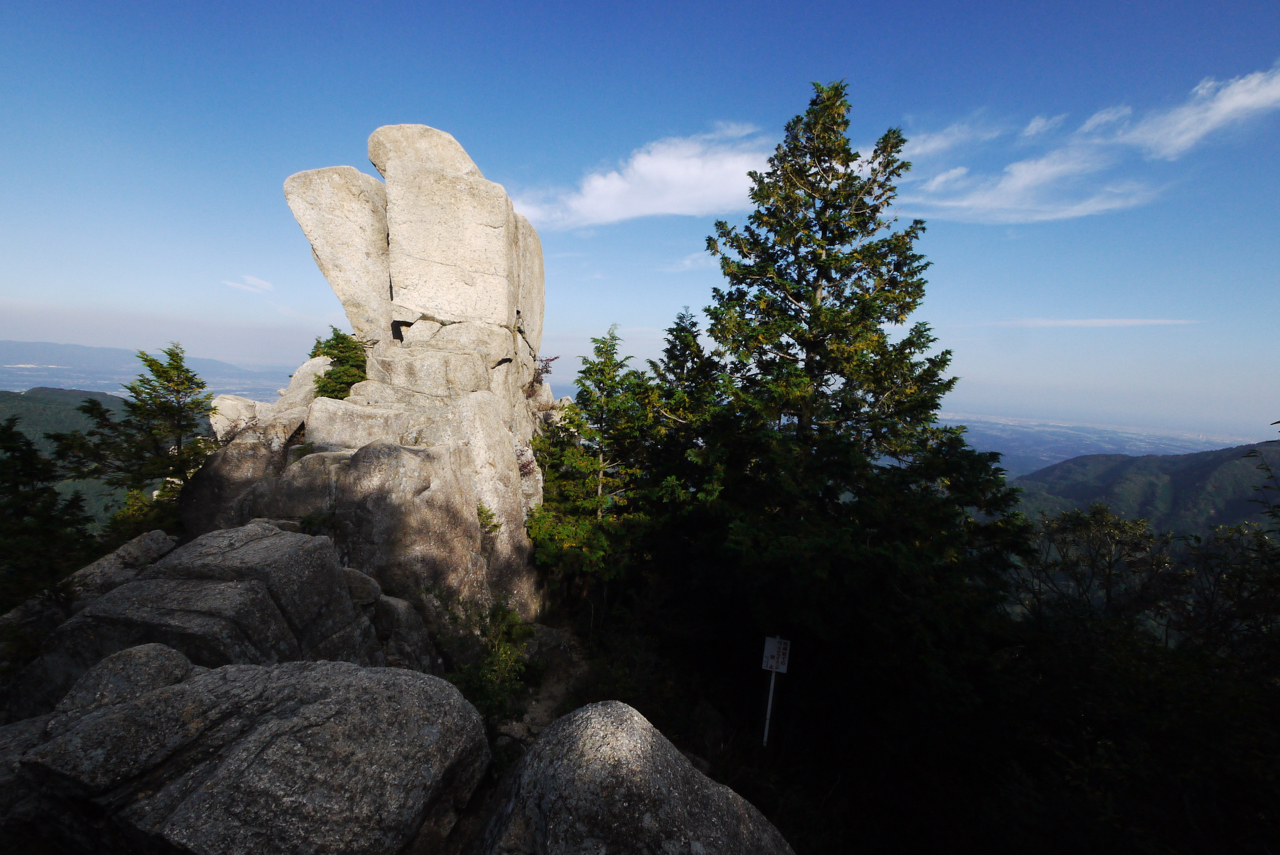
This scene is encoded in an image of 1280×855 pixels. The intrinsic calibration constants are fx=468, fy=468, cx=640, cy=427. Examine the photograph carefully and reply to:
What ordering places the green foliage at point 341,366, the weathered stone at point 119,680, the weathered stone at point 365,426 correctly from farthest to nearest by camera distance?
the green foliage at point 341,366, the weathered stone at point 365,426, the weathered stone at point 119,680

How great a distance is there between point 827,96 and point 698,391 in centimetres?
977

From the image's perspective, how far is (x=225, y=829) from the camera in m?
3.07

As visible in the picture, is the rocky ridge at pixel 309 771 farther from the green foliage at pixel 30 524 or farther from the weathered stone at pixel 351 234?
the weathered stone at pixel 351 234

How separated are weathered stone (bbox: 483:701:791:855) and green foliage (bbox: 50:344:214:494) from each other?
34.2ft

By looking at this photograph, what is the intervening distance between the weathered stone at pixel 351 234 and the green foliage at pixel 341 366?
854 mm

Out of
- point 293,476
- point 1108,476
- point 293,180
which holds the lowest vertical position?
point 1108,476

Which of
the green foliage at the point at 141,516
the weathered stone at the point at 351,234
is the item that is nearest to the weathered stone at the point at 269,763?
the green foliage at the point at 141,516

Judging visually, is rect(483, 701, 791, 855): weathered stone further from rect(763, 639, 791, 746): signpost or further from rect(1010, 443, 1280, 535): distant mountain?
rect(1010, 443, 1280, 535): distant mountain

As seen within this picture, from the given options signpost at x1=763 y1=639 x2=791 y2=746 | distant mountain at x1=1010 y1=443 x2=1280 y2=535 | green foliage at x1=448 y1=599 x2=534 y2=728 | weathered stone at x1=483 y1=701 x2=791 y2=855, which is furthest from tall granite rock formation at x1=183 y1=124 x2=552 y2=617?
distant mountain at x1=1010 y1=443 x2=1280 y2=535

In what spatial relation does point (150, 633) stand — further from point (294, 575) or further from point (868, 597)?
point (868, 597)

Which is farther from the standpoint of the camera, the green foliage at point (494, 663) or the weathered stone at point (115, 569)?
the green foliage at point (494, 663)

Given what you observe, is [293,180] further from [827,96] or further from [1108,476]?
[1108,476]

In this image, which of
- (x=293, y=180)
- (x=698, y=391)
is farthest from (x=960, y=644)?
(x=293, y=180)

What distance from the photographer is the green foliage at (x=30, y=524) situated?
648 centimetres
